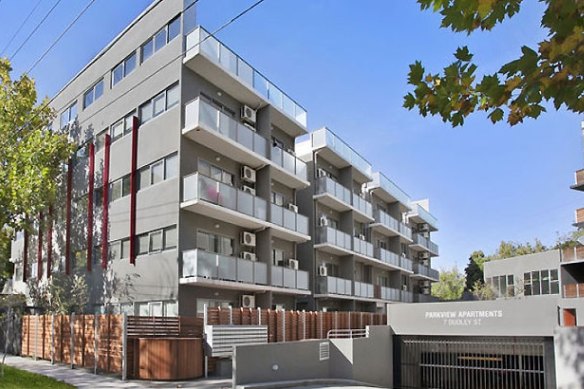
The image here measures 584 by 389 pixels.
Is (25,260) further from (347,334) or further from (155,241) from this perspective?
(347,334)

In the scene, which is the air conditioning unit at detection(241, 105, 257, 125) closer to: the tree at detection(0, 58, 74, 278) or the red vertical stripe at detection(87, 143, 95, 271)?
the red vertical stripe at detection(87, 143, 95, 271)

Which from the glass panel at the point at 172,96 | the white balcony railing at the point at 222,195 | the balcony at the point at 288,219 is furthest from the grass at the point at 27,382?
the balcony at the point at 288,219

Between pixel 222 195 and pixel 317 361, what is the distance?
7.54 metres

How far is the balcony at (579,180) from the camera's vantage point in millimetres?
43438

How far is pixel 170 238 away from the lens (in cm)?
2298

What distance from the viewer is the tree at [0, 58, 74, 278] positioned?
2623 centimetres

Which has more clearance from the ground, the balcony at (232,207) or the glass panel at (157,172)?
the glass panel at (157,172)

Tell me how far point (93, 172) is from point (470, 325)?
19.3 metres

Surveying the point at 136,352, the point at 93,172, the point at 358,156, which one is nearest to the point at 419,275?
the point at 358,156

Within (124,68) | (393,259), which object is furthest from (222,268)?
(393,259)

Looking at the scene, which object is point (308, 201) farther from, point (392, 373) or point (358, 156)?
point (392, 373)

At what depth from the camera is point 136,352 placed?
18.4 metres

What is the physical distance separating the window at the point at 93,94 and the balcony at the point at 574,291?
31226 millimetres

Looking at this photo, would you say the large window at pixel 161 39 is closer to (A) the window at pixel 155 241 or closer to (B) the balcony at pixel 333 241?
(A) the window at pixel 155 241
